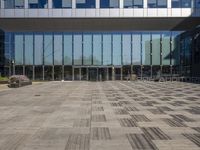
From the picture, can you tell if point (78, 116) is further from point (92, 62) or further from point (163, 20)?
point (92, 62)

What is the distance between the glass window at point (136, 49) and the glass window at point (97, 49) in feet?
15.7

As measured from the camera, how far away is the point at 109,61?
2295 inches

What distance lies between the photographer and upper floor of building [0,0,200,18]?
48.5m

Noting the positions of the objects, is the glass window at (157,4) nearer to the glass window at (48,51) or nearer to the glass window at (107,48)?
the glass window at (107,48)

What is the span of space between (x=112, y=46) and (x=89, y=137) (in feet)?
161

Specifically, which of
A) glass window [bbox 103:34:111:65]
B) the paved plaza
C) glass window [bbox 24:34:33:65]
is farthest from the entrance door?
the paved plaza

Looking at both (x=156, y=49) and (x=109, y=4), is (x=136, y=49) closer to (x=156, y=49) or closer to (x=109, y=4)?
(x=156, y=49)

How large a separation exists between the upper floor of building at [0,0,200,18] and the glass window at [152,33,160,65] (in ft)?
30.9

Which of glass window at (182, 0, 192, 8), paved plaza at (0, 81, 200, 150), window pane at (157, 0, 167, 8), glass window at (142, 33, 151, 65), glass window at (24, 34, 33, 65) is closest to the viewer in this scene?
paved plaza at (0, 81, 200, 150)

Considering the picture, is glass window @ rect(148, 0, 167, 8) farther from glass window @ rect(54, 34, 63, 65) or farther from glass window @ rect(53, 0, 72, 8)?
glass window @ rect(54, 34, 63, 65)

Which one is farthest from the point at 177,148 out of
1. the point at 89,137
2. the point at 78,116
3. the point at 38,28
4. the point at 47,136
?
the point at 38,28

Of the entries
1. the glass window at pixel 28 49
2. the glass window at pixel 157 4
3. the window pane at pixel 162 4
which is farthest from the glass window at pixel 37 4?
the window pane at pixel 162 4

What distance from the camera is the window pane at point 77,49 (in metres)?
58.2

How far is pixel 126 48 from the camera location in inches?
2295
